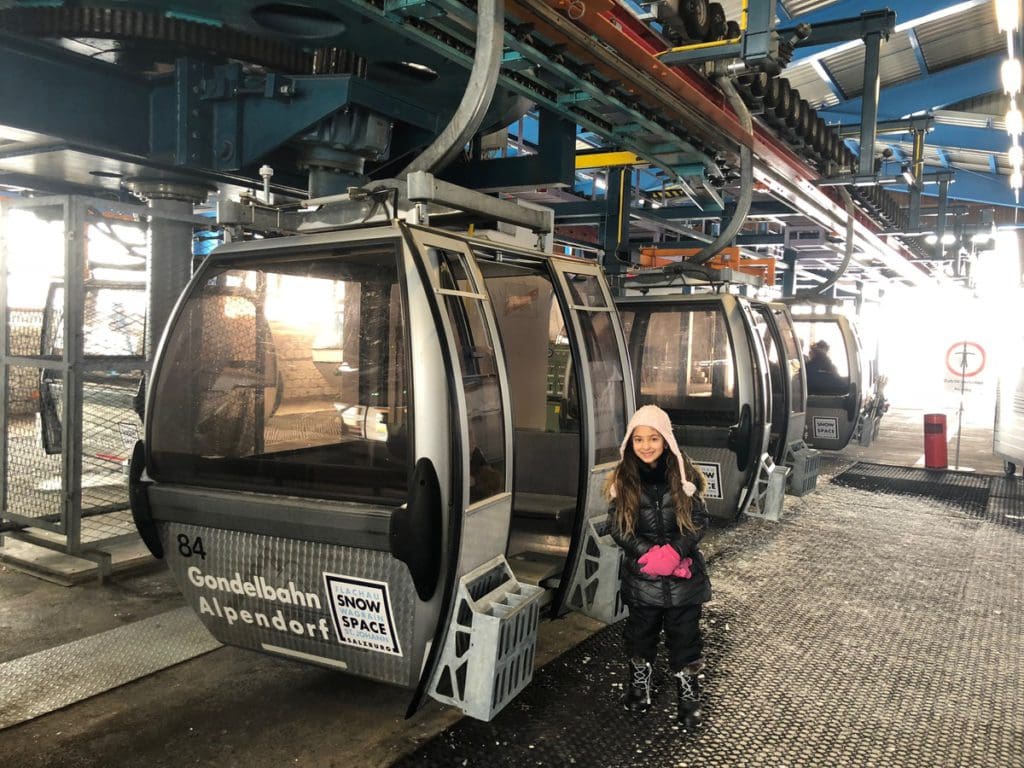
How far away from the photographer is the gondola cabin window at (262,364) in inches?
120

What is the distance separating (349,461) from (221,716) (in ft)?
3.85

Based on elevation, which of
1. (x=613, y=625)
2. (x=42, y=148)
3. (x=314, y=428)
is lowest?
(x=613, y=625)

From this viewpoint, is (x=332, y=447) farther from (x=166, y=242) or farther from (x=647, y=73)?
(x=166, y=242)

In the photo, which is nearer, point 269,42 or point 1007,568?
point 269,42

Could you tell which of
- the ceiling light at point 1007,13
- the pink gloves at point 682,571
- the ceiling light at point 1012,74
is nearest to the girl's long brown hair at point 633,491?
the pink gloves at point 682,571

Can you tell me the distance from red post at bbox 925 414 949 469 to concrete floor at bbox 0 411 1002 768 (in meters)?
7.38

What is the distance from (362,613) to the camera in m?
2.82

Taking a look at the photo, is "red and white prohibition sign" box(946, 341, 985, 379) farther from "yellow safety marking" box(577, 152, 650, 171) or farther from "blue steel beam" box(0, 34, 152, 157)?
"blue steel beam" box(0, 34, 152, 157)

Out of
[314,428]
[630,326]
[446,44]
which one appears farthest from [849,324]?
[314,428]

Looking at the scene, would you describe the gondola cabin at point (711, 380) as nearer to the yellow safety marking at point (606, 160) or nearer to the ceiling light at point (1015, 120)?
the yellow safety marking at point (606, 160)

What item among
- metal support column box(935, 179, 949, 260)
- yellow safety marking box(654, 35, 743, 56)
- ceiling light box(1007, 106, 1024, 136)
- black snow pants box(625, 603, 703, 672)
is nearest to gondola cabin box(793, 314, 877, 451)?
ceiling light box(1007, 106, 1024, 136)

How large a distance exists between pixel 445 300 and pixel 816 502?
5.90 metres

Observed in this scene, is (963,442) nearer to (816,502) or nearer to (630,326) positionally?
(816,502)

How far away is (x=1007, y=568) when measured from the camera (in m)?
5.52
